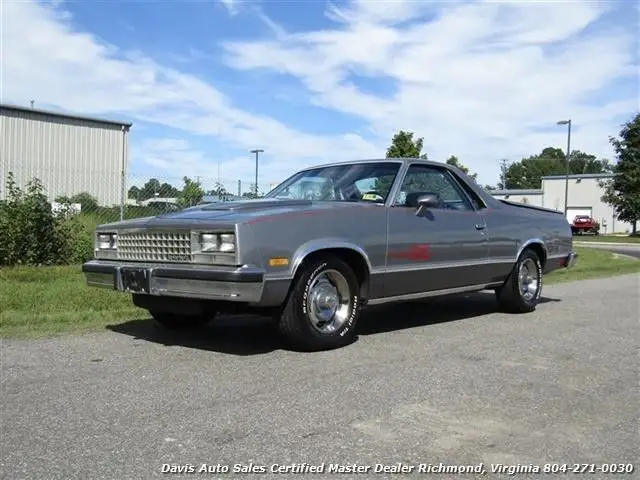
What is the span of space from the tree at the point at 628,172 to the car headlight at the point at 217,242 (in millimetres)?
43568

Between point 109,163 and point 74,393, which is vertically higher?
point 109,163

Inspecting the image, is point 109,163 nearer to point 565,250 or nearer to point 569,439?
point 565,250

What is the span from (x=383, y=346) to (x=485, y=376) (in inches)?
46.6

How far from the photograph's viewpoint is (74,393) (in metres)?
4.27

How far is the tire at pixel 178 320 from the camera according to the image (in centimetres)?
643

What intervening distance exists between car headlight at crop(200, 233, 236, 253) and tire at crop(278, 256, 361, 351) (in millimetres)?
626

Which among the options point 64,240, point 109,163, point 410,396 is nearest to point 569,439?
point 410,396

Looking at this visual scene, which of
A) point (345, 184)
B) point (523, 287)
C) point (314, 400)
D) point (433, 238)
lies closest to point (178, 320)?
point (345, 184)

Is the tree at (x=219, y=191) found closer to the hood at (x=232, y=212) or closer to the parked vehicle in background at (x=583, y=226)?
the hood at (x=232, y=212)

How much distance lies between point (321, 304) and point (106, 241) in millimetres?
2101

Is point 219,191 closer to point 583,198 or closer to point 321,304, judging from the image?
point 321,304

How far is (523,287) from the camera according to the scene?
796 centimetres

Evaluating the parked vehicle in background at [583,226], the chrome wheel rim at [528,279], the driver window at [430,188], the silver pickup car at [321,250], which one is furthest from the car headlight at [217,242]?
the parked vehicle in background at [583,226]

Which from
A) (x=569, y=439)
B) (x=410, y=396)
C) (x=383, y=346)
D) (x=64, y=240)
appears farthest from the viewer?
(x=64, y=240)
